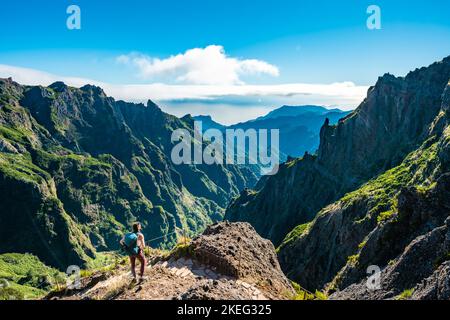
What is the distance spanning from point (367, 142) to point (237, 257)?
125028mm

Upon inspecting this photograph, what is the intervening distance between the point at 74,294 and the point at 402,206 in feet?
87.8

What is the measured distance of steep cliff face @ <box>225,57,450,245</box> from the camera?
120500 millimetres

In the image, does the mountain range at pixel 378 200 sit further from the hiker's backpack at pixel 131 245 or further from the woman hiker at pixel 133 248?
the hiker's backpack at pixel 131 245

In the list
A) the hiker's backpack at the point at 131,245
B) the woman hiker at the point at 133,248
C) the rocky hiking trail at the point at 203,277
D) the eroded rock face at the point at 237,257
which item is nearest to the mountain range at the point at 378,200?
the eroded rock face at the point at 237,257

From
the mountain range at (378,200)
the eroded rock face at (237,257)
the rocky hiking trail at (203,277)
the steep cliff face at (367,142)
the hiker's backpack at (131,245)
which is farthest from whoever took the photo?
the steep cliff face at (367,142)

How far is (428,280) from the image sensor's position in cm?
1961

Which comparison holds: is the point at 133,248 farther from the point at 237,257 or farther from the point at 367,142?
the point at 367,142

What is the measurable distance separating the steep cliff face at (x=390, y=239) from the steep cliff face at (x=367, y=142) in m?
19.7

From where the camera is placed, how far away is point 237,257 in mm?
24359

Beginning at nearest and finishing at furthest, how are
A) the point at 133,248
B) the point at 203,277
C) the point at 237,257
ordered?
the point at 133,248 < the point at 203,277 < the point at 237,257

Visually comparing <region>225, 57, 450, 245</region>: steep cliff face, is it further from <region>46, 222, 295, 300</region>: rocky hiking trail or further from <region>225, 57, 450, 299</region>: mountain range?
<region>46, 222, 295, 300</region>: rocky hiking trail

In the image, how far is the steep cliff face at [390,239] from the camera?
2355 centimetres

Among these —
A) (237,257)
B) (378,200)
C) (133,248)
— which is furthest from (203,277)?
(378,200)
